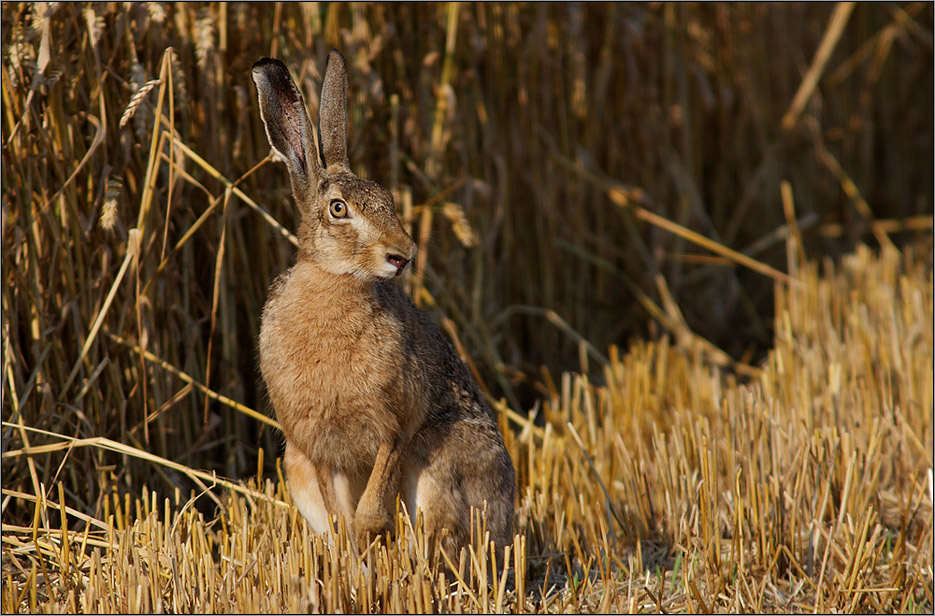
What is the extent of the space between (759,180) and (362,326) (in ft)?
15.5

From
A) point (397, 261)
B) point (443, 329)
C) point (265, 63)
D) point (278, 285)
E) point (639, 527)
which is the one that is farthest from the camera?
point (443, 329)

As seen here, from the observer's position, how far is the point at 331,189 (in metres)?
3.02

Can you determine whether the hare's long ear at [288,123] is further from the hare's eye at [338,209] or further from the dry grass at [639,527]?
the dry grass at [639,527]

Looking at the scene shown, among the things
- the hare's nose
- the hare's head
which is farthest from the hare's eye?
the hare's nose

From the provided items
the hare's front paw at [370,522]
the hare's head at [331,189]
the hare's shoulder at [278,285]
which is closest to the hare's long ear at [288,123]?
the hare's head at [331,189]

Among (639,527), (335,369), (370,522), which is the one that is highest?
(335,369)

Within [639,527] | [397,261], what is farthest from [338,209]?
[639,527]

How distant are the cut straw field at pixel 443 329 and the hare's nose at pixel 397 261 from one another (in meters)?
0.65

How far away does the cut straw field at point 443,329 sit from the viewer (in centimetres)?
327

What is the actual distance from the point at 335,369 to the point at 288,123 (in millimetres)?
775

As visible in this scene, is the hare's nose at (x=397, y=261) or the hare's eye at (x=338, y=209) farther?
the hare's eye at (x=338, y=209)

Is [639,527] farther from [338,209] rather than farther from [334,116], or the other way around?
[334,116]

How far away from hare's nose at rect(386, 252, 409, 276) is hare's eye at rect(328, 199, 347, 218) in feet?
0.76

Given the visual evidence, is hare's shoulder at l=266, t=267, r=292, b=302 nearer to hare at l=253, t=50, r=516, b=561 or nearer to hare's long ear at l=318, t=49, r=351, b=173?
hare at l=253, t=50, r=516, b=561
